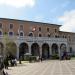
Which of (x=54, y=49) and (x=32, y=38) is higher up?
(x=32, y=38)

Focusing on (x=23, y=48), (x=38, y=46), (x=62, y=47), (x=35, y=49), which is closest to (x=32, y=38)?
(x=38, y=46)

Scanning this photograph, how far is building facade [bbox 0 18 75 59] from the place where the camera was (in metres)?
66.6

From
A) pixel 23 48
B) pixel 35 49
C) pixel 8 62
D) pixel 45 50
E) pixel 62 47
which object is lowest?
pixel 8 62

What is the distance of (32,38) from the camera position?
69.0 m

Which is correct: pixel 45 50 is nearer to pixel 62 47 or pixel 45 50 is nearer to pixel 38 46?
pixel 38 46

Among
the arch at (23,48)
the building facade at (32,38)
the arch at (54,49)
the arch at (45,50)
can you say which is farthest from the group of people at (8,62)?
the arch at (54,49)

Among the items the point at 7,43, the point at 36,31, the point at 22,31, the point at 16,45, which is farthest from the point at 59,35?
the point at 7,43

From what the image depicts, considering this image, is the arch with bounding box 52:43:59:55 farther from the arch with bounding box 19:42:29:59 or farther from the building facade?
the arch with bounding box 19:42:29:59

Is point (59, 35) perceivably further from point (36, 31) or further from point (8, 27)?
point (8, 27)

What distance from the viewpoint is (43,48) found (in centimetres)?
7594

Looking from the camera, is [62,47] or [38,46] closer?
[38,46]

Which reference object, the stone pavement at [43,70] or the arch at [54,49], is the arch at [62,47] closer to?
the arch at [54,49]

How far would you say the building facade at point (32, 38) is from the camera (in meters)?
66.6

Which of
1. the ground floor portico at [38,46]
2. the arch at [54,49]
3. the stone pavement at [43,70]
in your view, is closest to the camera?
the stone pavement at [43,70]
